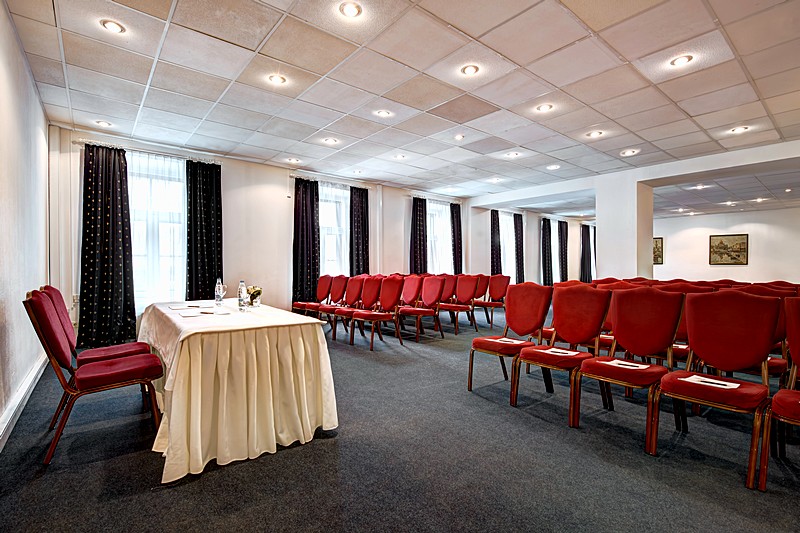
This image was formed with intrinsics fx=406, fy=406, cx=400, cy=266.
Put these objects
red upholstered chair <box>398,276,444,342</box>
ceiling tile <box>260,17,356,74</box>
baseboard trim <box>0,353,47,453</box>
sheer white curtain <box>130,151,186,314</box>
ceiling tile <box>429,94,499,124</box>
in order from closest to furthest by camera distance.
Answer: baseboard trim <box>0,353,47,453</box> → ceiling tile <box>260,17,356,74</box> → ceiling tile <box>429,94,499,124</box> → sheer white curtain <box>130,151,186,314</box> → red upholstered chair <box>398,276,444,342</box>

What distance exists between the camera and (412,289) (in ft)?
22.0

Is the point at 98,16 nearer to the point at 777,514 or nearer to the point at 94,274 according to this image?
the point at 94,274

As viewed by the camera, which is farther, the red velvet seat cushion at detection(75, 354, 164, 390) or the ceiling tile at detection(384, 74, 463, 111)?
the ceiling tile at detection(384, 74, 463, 111)

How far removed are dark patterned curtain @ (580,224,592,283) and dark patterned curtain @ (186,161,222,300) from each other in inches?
510

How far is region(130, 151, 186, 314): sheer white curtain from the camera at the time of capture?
19.8 ft

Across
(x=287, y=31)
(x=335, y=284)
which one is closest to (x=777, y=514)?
(x=287, y=31)

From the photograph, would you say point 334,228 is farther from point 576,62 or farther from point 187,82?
point 576,62

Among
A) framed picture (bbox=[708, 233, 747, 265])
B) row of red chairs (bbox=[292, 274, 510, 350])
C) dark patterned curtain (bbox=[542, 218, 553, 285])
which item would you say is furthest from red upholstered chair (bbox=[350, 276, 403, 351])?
framed picture (bbox=[708, 233, 747, 265])

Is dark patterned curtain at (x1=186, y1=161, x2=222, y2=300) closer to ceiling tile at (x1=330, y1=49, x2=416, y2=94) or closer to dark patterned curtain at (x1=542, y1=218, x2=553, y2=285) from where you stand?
ceiling tile at (x1=330, y1=49, x2=416, y2=94)

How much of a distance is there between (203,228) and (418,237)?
4960mm

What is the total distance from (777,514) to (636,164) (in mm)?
6752

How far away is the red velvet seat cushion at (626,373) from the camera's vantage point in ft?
8.20

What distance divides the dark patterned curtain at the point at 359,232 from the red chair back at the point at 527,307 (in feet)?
17.1

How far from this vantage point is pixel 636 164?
24.0 feet
